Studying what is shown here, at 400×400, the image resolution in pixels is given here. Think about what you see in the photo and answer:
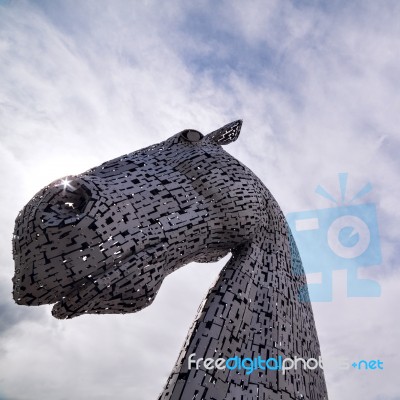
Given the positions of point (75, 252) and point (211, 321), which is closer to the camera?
point (75, 252)

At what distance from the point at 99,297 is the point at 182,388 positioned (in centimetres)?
61

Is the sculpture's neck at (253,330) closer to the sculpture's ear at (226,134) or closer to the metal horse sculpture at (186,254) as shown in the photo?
the metal horse sculpture at (186,254)

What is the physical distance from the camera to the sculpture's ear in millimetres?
3199

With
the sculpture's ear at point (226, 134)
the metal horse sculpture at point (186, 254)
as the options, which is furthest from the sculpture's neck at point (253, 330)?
the sculpture's ear at point (226, 134)

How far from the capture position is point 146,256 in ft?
7.09

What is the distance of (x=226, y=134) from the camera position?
3250mm

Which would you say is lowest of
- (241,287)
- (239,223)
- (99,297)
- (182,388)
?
(182,388)

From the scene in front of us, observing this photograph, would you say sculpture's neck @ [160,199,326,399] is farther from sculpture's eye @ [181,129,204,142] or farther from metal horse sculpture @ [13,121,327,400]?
sculpture's eye @ [181,129,204,142]

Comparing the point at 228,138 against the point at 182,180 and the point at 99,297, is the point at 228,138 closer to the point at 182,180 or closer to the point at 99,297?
the point at 182,180

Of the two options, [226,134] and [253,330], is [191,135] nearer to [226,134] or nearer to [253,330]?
[226,134]

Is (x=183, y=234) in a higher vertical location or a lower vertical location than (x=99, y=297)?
higher

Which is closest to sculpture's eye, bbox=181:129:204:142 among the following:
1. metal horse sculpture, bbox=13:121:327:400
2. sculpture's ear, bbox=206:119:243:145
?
metal horse sculpture, bbox=13:121:327:400

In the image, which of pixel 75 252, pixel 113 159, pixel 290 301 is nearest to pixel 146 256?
pixel 75 252

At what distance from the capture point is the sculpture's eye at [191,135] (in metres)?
3.00
